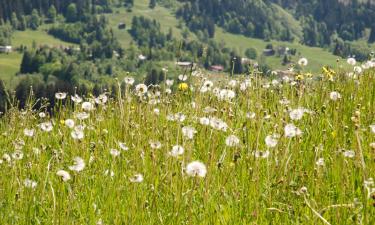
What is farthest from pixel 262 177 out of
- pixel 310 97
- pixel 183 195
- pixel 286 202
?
pixel 310 97

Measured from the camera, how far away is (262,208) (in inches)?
146

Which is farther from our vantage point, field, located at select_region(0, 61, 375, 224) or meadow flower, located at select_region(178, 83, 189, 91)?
meadow flower, located at select_region(178, 83, 189, 91)

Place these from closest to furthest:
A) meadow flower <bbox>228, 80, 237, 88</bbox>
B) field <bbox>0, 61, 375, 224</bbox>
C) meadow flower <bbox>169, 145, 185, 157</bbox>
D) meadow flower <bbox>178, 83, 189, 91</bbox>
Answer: field <bbox>0, 61, 375, 224</bbox>
meadow flower <bbox>169, 145, 185, 157</bbox>
meadow flower <bbox>228, 80, 237, 88</bbox>
meadow flower <bbox>178, 83, 189, 91</bbox>

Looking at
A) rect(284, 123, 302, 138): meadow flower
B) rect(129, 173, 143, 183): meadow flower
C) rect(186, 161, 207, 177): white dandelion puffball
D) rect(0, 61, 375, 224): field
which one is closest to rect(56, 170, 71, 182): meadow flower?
rect(0, 61, 375, 224): field

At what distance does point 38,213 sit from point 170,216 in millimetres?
1184

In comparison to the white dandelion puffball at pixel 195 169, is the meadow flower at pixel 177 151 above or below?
below

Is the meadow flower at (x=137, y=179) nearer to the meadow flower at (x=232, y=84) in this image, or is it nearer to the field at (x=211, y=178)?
the field at (x=211, y=178)

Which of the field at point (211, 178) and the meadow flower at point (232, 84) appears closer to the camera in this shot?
the field at point (211, 178)

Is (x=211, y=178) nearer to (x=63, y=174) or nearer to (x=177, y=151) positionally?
(x=177, y=151)

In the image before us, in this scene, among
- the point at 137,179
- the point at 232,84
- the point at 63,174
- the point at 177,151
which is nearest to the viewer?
the point at 63,174

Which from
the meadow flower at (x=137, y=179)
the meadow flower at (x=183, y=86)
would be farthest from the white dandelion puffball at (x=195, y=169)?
the meadow flower at (x=183, y=86)

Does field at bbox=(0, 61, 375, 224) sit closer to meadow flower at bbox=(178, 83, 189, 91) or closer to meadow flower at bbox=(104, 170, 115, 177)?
meadow flower at bbox=(104, 170, 115, 177)

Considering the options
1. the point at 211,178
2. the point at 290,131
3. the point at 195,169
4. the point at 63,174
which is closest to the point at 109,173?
the point at 211,178

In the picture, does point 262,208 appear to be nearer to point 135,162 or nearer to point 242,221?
A: point 242,221
